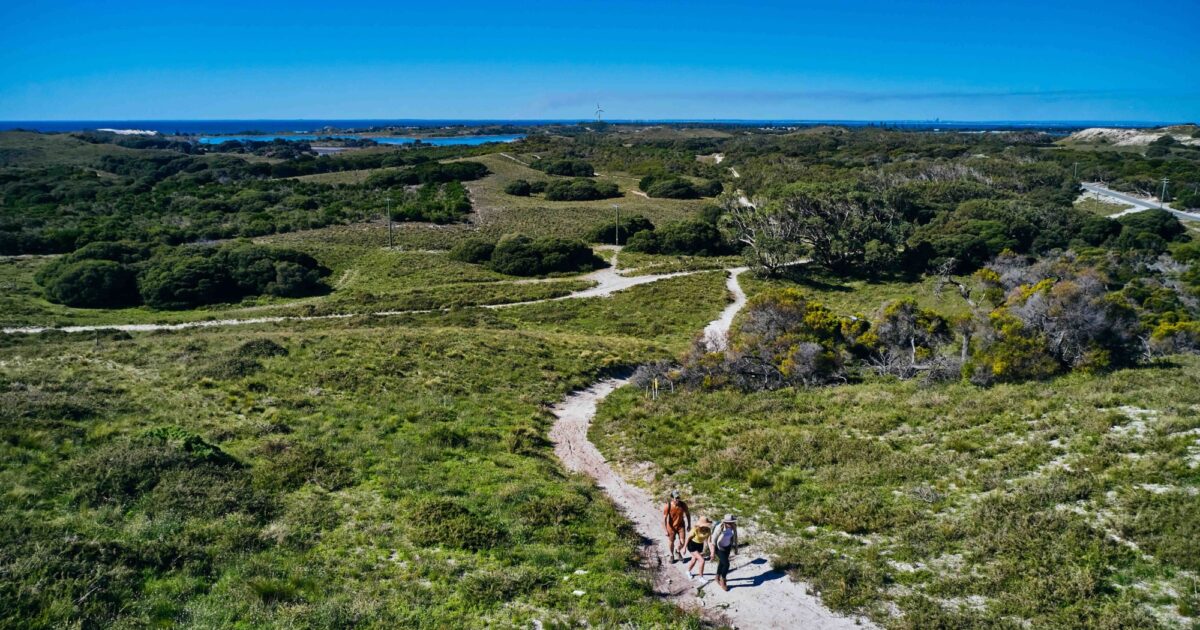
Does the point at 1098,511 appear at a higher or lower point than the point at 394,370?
higher

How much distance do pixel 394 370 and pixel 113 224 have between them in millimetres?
57464

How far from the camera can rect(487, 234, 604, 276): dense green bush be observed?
51125 millimetres

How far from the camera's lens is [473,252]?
5388 cm

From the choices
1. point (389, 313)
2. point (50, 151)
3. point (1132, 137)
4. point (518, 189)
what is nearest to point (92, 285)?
point (389, 313)

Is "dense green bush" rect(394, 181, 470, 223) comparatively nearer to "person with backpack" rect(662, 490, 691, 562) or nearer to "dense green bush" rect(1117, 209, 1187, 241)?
"person with backpack" rect(662, 490, 691, 562)

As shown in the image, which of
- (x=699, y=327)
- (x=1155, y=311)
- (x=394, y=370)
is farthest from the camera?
(x=699, y=327)

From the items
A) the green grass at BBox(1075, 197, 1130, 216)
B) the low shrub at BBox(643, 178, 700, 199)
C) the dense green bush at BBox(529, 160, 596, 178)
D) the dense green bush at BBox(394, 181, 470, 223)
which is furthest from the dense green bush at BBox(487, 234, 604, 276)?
the dense green bush at BBox(529, 160, 596, 178)

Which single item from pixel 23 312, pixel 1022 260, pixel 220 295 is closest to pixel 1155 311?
pixel 1022 260

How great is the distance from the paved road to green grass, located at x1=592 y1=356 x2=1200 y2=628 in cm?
6262

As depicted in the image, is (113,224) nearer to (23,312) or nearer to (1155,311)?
(23,312)

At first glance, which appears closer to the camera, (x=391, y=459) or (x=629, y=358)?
(x=391, y=459)

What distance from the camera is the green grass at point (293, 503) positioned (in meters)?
8.41

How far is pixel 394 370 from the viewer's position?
878 inches

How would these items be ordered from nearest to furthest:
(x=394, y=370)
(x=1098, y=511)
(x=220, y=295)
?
1. (x=1098, y=511)
2. (x=394, y=370)
3. (x=220, y=295)
